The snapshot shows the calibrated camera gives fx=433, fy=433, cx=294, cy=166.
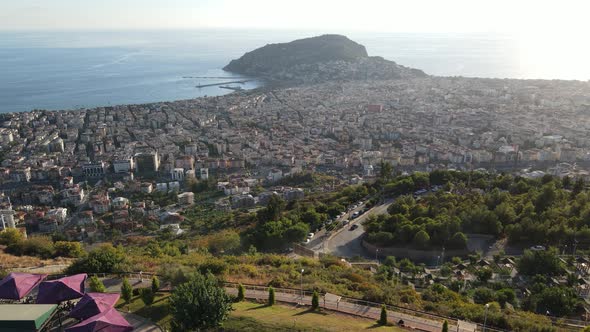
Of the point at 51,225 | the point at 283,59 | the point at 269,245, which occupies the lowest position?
the point at 51,225

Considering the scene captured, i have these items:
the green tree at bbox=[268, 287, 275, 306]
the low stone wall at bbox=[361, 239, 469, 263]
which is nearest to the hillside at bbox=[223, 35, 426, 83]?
the low stone wall at bbox=[361, 239, 469, 263]

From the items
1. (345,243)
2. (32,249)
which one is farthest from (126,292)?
(345,243)

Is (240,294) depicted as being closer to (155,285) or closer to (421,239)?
(155,285)

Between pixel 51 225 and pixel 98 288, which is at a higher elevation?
pixel 98 288

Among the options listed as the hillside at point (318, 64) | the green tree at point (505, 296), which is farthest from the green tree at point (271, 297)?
the hillside at point (318, 64)

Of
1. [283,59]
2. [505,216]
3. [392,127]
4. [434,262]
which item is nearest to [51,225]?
[434,262]

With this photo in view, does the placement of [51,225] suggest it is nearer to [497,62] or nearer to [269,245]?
[269,245]
